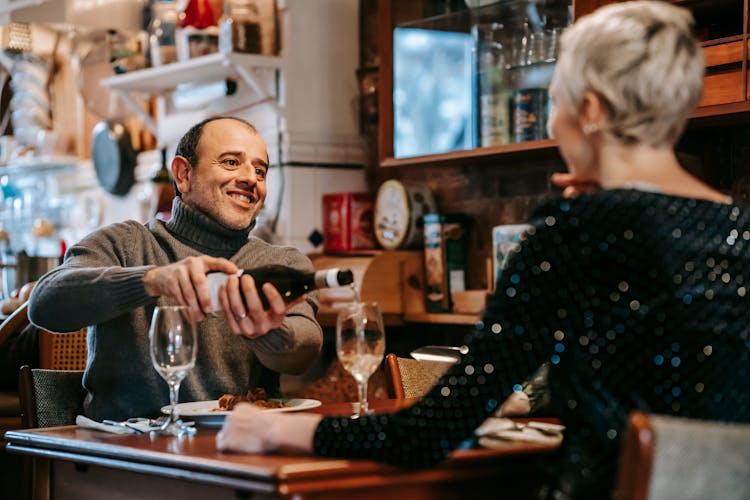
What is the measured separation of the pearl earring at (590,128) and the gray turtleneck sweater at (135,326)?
36.4 inches

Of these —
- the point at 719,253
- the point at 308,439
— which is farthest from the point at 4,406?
the point at 719,253

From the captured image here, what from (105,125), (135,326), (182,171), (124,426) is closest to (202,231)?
(182,171)

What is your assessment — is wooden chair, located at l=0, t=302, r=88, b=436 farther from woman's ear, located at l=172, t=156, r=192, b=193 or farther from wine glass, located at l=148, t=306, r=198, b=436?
wine glass, located at l=148, t=306, r=198, b=436

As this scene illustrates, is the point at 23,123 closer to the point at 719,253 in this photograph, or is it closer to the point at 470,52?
Answer: the point at 470,52

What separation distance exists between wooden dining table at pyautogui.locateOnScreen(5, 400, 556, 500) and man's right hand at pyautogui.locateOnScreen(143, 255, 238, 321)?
0.22m

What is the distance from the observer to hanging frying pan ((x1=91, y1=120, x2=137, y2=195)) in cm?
500

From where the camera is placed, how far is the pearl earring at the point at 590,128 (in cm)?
141

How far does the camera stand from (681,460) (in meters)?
1.10

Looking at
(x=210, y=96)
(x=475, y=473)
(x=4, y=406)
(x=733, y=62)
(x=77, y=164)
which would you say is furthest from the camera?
(x=77, y=164)

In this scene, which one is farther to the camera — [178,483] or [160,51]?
[160,51]

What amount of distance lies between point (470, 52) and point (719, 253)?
217 centimetres

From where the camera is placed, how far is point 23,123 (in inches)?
231

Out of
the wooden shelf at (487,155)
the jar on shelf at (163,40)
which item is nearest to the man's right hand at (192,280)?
the wooden shelf at (487,155)

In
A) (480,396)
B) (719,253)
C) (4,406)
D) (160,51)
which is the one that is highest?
(160,51)
